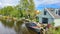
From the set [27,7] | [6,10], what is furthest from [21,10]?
[6,10]

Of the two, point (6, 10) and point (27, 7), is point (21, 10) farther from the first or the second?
point (6, 10)

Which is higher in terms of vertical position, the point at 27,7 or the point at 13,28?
the point at 27,7

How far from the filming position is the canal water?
1.79 meters

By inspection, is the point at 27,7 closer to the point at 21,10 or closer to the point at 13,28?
the point at 21,10

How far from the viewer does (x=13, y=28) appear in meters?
1.82

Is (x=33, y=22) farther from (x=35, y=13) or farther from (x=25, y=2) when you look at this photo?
(x=25, y=2)

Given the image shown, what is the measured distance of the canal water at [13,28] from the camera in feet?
5.88

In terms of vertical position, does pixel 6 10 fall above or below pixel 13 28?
above

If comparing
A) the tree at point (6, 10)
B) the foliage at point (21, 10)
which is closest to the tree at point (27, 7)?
the foliage at point (21, 10)

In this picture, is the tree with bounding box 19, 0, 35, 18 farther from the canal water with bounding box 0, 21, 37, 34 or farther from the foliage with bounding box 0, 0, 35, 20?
the canal water with bounding box 0, 21, 37, 34

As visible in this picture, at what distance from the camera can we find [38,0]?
1.82m

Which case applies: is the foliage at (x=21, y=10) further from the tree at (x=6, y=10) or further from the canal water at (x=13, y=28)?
the canal water at (x=13, y=28)

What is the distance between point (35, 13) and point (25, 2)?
0.20m

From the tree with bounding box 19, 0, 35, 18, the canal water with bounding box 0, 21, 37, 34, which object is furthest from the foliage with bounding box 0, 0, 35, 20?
the canal water with bounding box 0, 21, 37, 34
